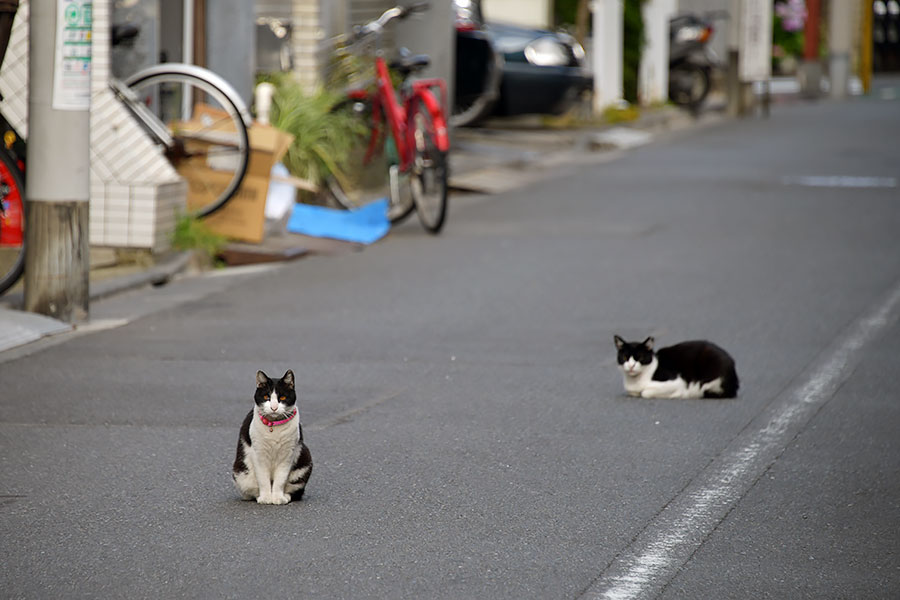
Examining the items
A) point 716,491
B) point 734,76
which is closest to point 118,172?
point 716,491

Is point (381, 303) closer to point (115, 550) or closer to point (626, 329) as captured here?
point (626, 329)

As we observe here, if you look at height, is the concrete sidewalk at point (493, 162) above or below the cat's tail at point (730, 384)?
above

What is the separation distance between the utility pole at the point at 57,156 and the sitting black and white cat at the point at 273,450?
3586mm

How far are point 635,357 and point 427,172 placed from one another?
5914mm

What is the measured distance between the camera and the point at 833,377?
7523mm

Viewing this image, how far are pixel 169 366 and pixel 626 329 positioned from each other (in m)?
2.81

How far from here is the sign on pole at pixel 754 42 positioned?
2792cm

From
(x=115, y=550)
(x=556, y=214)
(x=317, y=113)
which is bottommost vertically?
(x=115, y=550)

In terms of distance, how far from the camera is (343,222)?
12828 mm

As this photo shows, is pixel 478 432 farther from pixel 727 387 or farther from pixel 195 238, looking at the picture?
pixel 195 238

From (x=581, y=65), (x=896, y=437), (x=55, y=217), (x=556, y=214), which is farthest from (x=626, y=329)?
(x=581, y=65)

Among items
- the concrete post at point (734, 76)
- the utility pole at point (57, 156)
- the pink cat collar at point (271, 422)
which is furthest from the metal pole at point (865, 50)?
the pink cat collar at point (271, 422)

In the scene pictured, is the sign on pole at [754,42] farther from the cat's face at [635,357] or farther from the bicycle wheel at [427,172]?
the cat's face at [635,357]

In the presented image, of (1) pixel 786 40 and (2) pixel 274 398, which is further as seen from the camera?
(1) pixel 786 40
